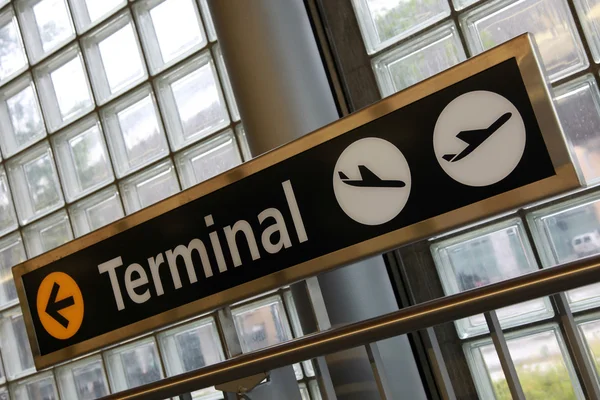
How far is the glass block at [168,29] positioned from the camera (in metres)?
2.07

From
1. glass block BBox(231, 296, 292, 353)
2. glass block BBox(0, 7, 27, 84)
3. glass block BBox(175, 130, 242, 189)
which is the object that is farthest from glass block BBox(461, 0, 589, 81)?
glass block BBox(0, 7, 27, 84)

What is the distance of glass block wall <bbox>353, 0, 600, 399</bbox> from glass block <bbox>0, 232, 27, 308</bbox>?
5.16ft

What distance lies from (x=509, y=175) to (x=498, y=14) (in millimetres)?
769

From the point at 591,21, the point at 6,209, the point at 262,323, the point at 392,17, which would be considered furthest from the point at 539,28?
the point at 6,209

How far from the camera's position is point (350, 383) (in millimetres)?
1516

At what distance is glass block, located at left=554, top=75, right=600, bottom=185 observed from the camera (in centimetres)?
142

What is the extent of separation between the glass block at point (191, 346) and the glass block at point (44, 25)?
1100 millimetres

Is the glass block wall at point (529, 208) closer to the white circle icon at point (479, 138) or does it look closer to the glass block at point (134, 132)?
the white circle icon at point (479, 138)

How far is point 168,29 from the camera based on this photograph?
2131 mm

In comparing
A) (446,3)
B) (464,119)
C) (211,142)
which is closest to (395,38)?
(446,3)

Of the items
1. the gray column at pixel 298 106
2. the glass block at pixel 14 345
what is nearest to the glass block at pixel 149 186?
the gray column at pixel 298 106

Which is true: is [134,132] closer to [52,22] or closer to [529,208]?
[52,22]

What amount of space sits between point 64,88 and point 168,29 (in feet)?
1.75

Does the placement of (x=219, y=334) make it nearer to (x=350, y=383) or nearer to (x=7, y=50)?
(x=350, y=383)
